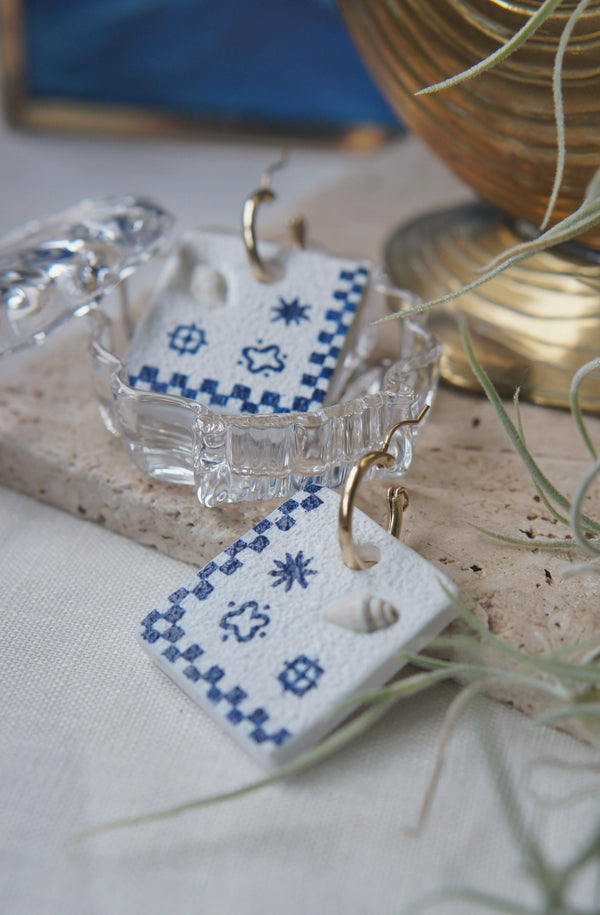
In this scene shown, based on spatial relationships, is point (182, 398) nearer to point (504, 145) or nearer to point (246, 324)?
point (246, 324)

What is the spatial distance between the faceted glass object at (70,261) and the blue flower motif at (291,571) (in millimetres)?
235

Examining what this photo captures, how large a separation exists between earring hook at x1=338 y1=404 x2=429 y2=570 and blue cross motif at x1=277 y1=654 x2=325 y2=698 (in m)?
0.06

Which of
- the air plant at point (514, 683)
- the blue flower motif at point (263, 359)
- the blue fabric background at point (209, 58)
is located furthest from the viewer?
the blue fabric background at point (209, 58)

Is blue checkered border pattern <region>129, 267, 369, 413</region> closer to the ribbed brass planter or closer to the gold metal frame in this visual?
the ribbed brass planter

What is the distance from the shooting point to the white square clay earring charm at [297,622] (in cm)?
40

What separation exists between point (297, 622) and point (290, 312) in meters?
0.21

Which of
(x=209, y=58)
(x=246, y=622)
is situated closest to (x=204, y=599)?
(x=246, y=622)

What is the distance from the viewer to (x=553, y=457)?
57cm

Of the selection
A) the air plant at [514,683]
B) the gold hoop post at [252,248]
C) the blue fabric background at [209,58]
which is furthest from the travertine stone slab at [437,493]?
the blue fabric background at [209,58]

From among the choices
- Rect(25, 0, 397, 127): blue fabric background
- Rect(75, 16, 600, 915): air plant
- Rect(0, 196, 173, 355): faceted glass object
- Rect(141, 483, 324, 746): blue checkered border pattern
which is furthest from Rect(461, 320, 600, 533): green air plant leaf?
Rect(25, 0, 397, 127): blue fabric background

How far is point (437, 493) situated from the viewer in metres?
0.54

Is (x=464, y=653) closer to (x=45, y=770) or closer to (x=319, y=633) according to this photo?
(x=319, y=633)

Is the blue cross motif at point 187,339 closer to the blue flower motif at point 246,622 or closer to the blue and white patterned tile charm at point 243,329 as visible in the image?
the blue and white patterned tile charm at point 243,329

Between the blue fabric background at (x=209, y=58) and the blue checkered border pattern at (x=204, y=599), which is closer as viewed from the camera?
the blue checkered border pattern at (x=204, y=599)
